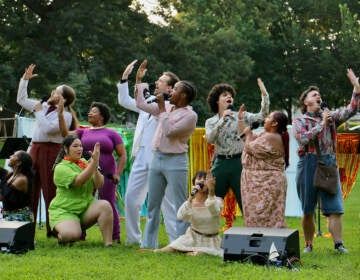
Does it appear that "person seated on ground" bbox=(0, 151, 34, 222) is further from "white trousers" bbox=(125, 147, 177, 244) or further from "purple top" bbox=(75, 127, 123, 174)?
"white trousers" bbox=(125, 147, 177, 244)

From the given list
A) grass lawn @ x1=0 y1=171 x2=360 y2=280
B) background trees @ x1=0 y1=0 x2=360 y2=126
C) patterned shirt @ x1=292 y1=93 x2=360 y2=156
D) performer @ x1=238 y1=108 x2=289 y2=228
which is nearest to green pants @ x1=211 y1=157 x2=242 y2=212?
performer @ x1=238 y1=108 x2=289 y2=228

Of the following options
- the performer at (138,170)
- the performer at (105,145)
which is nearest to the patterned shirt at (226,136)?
the performer at (138,170)

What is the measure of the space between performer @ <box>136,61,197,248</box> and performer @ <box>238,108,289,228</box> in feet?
1.87

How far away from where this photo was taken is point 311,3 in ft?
149

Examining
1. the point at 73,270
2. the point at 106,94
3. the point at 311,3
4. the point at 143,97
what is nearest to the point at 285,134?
the point at 143,97

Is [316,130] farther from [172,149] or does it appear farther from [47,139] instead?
[47,139]

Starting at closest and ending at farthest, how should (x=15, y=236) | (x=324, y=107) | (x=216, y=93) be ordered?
(x=15, y=236) < (x=324, y=107) < (x=216, y=93)

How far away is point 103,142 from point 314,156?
2121 mm

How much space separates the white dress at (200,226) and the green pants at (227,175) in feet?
1.41

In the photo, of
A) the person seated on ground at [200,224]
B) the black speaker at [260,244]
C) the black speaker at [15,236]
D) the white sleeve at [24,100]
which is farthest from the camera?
the white sleeve at [24,100]

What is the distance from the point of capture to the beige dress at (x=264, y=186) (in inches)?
287

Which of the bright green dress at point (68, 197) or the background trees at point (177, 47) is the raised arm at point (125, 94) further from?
the background trees at point (177, 47)

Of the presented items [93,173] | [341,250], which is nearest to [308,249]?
[341,250]

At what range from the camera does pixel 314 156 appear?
25.2ft
